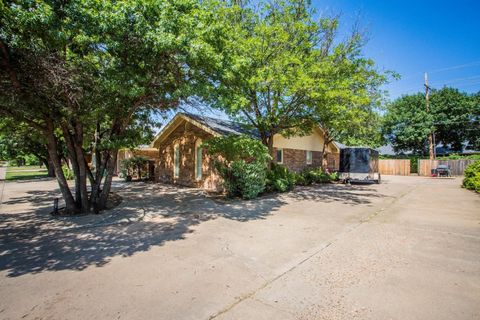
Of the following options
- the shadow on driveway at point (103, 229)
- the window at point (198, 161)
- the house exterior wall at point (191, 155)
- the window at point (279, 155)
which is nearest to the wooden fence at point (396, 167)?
the house exterior wall at point (191, 155)

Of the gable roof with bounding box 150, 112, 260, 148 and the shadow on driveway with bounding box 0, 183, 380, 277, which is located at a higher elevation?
the gable roof with bounding box 150, 112, 260, 148

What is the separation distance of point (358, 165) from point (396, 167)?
16143mm

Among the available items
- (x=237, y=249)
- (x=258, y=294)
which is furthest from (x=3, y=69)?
(x=258, y=294)

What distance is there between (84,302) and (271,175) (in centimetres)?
1134

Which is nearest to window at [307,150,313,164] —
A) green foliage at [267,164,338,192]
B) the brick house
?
the brick house

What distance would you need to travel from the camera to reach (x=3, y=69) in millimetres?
6000

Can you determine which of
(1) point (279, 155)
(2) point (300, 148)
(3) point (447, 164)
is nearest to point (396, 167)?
(3) point (447, 164)

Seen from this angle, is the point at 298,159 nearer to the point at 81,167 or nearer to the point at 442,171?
the point at 81,167

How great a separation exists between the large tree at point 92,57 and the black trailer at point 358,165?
49.5 ft

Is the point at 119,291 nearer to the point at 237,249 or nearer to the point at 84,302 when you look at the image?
the point at 84,302

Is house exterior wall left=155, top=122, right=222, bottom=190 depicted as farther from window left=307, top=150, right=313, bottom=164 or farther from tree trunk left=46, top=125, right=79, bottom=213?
window left=307, top=150, right=313, bottom=164

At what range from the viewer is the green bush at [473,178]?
1386 cm

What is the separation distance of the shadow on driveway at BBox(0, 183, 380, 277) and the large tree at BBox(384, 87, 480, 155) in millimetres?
29264

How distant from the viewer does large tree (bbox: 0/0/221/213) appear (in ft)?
19.3
